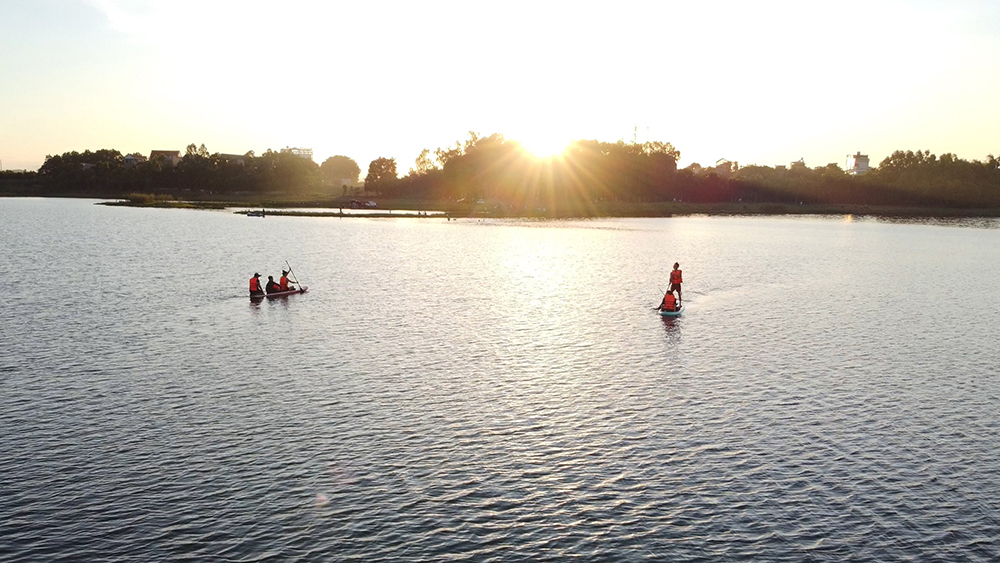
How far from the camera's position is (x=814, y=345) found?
48938 millimetres

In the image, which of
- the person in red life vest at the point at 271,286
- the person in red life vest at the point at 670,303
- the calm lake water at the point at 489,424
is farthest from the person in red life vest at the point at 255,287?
the person in red life vest at the point at 670,303

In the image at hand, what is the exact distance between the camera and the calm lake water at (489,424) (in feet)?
74.0

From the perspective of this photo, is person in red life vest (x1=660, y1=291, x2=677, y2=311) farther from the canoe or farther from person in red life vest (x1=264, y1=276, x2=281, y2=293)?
person in red life vest (x1=264, y1=276, x2=281, y2=293)

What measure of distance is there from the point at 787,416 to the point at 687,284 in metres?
46.1

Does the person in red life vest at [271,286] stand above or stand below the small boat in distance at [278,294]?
above

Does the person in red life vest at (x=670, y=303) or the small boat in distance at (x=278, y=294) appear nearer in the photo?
the person in red life vest at (x=670, y=303)

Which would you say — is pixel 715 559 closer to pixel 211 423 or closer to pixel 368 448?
pixel 368 448

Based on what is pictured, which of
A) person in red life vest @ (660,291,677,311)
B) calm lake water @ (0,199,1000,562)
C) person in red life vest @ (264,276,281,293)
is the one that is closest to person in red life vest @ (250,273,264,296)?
person in red life vest @ (264,276,281,293)

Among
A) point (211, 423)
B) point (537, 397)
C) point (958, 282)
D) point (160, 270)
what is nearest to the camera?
point (211, 423)

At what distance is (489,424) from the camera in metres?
32.0

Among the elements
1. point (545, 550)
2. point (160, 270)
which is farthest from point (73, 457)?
point (160, 270)

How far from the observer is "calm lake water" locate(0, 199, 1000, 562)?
2255 cm

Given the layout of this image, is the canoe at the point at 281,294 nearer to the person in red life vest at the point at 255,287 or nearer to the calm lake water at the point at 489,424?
the person in red life vest at the point at 255,287

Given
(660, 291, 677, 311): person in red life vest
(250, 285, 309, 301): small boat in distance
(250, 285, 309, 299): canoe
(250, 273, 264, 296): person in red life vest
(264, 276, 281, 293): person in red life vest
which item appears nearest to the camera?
(660, 291, 677, 311): person in red life vest
